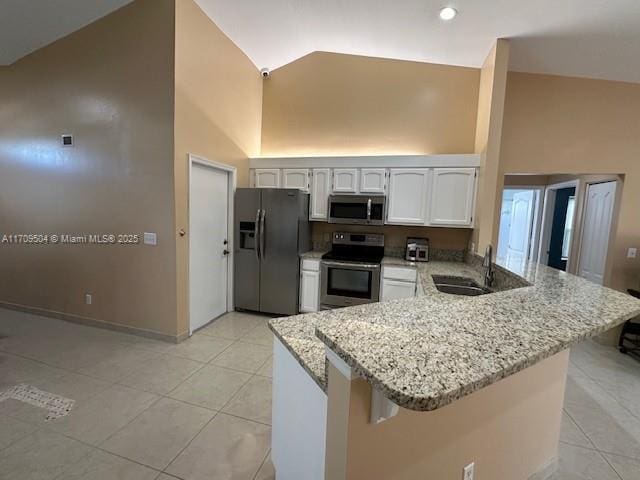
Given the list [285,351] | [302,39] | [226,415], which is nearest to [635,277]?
[285,351]

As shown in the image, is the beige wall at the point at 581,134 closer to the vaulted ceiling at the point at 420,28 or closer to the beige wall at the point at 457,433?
the vaulted ceiling at the point at 420,28

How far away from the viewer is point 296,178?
13.4 feet

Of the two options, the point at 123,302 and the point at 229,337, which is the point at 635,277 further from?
the point at 123,302

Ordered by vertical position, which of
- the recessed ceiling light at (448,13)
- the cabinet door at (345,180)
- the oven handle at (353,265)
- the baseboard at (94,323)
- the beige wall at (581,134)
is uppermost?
the recessed ceiling light at (448,13)

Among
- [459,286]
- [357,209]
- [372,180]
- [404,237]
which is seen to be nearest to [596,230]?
[404,237]

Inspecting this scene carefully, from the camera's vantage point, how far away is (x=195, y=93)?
10.2ft

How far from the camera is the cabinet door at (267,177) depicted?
4.20 metres

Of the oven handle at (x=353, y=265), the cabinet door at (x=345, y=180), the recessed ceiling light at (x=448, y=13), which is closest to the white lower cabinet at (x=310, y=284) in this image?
the oven handle at (x=353, y=265)

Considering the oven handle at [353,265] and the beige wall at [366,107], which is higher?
the beige wall at [366,107]

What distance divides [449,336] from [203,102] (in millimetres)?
3437

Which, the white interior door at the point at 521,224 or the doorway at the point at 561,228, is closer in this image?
the doorway at the point at 561,228

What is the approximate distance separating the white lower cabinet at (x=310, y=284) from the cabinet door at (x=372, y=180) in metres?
1.17

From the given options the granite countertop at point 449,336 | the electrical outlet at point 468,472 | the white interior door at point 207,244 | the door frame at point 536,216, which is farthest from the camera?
the door frame at point 536,216

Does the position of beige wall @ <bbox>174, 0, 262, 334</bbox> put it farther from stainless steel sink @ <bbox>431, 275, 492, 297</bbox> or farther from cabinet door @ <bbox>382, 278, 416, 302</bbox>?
stainless steel sink @ <bbox>431, 275, 492, 297</bbox>
